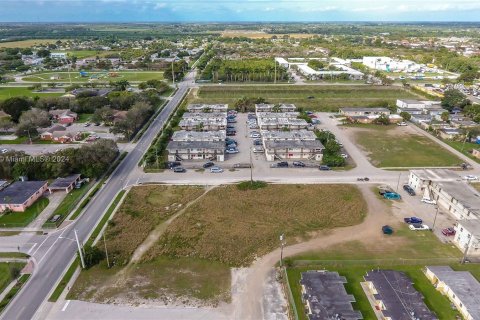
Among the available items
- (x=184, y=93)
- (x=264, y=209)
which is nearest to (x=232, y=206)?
(x=264, y=209)

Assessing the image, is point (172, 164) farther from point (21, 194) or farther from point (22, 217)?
point (22, 217)

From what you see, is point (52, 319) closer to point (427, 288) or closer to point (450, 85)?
point (427, 288)

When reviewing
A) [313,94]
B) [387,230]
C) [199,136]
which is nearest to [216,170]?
[199,136]

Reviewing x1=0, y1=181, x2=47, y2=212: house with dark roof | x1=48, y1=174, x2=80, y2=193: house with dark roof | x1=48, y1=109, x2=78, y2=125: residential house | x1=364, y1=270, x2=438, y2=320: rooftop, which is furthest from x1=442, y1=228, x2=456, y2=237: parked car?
x1=48, y1=109, x2=78, y2=125: residential house

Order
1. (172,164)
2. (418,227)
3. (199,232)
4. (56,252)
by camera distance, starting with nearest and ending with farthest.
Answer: (56,252) → (199,232) → (418,227) → (172,164)

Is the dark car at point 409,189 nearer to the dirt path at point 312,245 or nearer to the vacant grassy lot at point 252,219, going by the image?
the dirt path at point 312,245

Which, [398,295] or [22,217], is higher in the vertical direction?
[398,295]
